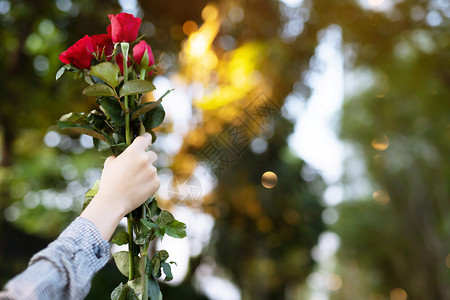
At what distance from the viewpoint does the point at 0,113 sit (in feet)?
18.5

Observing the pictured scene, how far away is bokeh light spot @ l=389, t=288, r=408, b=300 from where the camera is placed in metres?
14.9

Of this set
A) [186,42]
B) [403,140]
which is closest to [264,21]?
[186,42]

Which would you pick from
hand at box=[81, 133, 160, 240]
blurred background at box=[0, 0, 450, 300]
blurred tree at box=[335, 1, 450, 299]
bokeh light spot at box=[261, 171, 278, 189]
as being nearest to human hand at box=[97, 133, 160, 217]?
hand at box=[81, 133, 160, 240]

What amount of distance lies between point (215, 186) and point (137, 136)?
6.70 metres

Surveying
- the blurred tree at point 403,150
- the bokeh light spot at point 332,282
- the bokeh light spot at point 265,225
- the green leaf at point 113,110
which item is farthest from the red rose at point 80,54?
the bokeh light spot at point 332,282

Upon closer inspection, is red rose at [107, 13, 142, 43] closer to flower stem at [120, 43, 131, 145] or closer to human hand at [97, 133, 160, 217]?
flower stem at [120, 43, 131, 145]

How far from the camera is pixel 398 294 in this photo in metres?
15.8

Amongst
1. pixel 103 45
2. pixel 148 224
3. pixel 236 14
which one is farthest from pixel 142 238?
pixel 236 14

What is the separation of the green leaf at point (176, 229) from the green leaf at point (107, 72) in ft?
1.19

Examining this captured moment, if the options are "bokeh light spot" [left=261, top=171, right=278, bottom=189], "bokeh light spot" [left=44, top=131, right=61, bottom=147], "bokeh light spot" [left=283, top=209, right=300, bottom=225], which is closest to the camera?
"bokeh light spot" [left=44, top=131, right=61, bottom=147]

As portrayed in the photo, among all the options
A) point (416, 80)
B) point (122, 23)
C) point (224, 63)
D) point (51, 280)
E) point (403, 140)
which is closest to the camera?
point (51, 280)

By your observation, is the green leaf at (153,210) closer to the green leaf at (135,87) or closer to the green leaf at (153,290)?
the green leaf at (153,290)

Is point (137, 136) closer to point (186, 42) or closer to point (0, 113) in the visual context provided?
point (186, 42)

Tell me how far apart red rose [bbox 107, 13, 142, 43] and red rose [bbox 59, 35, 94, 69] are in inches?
2.4
